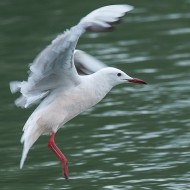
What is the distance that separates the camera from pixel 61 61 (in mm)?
11125

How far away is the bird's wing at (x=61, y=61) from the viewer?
10609 millimetres

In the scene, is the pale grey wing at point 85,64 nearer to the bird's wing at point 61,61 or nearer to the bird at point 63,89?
the bird at point 63,89

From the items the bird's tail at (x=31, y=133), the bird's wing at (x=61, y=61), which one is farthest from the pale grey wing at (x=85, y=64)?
the bird's tail at (x=31, y=133)

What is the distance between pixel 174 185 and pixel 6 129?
11.7 ft

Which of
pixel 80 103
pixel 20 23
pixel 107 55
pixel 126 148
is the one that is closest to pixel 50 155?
pixel 126 148

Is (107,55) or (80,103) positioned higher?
(80,103)

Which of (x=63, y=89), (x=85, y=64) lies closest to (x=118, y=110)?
(x=85, y=64)

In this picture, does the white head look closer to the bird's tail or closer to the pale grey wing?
the pale grey wing

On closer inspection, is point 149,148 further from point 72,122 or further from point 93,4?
point 93,4

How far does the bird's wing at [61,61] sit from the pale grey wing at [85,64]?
0.73m

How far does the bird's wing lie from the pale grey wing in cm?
73

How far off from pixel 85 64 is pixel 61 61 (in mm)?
1427

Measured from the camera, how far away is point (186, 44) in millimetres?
17969

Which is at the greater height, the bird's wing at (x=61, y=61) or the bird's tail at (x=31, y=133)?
the bird's wing at (x=61, y=61)
